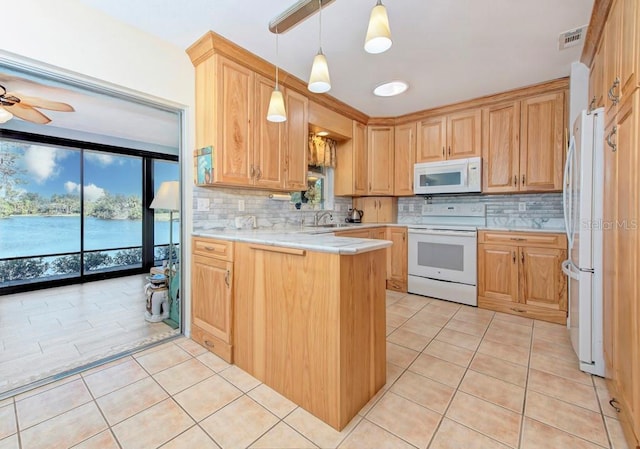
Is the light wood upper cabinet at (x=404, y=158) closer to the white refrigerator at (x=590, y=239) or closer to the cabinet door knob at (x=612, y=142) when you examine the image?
the white refrigerator at (x=590, y=239)

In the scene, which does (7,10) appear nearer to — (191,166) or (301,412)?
(191,166)

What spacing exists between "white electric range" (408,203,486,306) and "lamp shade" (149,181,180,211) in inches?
109

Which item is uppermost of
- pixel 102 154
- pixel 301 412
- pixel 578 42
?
pixel 578 42

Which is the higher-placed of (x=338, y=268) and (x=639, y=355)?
(x=338, y=268)

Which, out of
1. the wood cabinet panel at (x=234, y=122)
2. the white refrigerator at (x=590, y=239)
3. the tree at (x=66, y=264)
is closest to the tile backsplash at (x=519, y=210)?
the white refrigerator at (x=590, y=239)

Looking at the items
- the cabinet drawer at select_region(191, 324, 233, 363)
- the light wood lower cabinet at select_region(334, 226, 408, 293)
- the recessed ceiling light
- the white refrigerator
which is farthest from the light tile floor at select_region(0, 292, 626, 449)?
the recessed ceiling light

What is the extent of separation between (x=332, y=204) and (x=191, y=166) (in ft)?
6.84

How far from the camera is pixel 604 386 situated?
169 centimetres

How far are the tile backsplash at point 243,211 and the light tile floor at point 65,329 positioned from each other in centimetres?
106

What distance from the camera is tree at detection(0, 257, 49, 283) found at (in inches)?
142

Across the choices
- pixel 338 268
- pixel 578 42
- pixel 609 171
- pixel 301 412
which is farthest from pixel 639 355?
pixel 578 42

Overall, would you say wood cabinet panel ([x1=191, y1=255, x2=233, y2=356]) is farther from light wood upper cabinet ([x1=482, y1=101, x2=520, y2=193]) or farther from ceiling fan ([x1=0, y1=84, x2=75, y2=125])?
light wood upper cabinet ([x1=482, y1=101, x2=520, y2=193])

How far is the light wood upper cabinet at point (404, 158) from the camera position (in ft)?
12.6

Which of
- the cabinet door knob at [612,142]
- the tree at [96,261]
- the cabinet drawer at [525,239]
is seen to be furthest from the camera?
the tree at [96,261]
